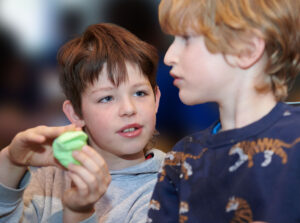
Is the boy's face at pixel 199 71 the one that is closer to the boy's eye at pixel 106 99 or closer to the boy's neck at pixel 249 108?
the boy's neck at pixel 249 108

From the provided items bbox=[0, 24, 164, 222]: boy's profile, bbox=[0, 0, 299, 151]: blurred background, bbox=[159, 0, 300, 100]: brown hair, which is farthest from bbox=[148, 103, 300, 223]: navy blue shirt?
bbox=[0, 0, 299, 151]: blurred background

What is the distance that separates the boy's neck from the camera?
2.93 feet

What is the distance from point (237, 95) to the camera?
921mm

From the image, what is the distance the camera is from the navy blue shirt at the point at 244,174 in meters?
0.78

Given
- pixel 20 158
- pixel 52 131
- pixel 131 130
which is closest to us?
pixel 52 131

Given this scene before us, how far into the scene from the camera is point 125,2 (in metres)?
1.94

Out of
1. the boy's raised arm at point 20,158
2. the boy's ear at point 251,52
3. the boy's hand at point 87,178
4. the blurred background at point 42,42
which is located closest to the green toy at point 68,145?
the boy's hand at point 87,178

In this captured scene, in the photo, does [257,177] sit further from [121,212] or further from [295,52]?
[121,212]

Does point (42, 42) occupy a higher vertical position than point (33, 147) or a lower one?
higher

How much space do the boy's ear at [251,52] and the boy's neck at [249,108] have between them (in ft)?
0.27

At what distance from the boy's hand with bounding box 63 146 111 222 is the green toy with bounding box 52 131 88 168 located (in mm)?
13

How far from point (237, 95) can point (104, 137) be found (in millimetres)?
550

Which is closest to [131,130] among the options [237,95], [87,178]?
[87,178]

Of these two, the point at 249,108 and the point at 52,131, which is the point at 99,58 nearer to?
the point at 52,131
